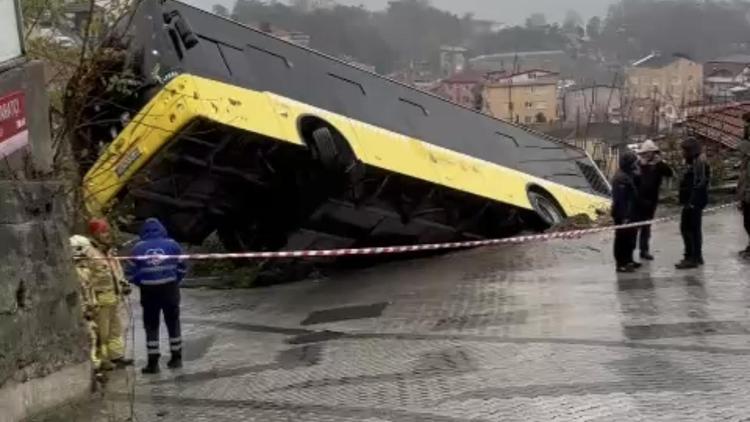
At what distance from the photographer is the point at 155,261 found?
7824 mm

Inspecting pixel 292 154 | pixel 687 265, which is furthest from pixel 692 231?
pixel 292 154

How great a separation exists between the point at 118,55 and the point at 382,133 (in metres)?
3.74

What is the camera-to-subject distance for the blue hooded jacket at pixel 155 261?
309 inches


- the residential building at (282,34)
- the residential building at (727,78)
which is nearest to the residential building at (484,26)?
the residential building at (727,78)

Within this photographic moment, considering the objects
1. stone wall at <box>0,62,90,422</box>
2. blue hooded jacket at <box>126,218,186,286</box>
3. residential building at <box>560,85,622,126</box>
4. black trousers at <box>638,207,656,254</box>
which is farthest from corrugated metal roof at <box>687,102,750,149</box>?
stone wall at <box>0,62,90,422</box>

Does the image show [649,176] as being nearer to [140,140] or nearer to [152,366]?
[140,140]

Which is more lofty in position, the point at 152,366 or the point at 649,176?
the point at 649,176

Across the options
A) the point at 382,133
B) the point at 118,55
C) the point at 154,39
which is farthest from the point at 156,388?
the point at 382,133

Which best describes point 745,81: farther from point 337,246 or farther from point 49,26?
point 49,26

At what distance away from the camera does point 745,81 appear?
46062 millimetres

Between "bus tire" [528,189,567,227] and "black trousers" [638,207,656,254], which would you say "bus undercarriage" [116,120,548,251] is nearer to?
"bus tire" [528,189,567,227]

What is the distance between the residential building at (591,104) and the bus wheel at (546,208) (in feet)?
45.6

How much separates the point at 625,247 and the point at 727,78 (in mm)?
44689

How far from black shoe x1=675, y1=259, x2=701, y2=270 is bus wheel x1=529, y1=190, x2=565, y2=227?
362 centimetres
